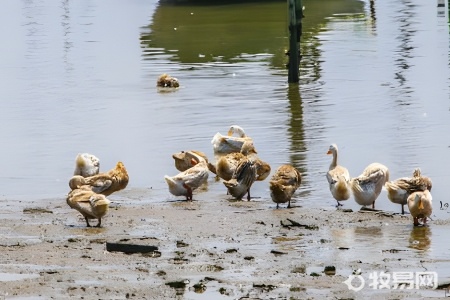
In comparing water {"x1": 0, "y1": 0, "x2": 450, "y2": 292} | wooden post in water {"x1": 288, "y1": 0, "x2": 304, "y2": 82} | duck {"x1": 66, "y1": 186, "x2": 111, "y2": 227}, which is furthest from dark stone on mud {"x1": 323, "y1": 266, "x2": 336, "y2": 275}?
wooden post in water {"x1": 288, "y1": 0, "x2": 304, "y2": 82}

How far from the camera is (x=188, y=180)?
17094 millimetres

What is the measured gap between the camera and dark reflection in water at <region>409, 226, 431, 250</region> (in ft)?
45.4

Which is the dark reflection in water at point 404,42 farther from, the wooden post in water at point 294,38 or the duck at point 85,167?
the duck at point 85,167

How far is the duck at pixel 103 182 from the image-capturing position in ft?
54.6

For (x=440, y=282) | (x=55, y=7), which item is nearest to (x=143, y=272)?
(x=440, y=282)

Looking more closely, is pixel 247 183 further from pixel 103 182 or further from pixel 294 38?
pixel 294 38

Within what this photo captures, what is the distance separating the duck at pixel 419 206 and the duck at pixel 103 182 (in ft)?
13.8

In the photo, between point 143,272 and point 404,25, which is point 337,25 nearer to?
point 404,25

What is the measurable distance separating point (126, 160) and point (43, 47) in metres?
19.3

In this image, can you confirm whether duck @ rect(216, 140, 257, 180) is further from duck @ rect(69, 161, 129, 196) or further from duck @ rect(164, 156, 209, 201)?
duck @ rect(69, 161, 129, 196)

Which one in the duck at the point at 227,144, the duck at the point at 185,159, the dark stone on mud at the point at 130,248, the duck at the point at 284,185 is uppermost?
the dark stone on mud at the point at 130,248

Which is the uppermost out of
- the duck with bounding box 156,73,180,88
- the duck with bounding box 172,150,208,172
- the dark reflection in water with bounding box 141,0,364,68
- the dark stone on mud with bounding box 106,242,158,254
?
the dark stone on mud with bounding box 106,242,158,254

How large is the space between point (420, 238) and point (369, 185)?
2103 millimetres

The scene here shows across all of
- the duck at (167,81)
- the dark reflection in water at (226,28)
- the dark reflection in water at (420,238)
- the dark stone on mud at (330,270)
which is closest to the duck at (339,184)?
the dark reflection in water at (420,238)
